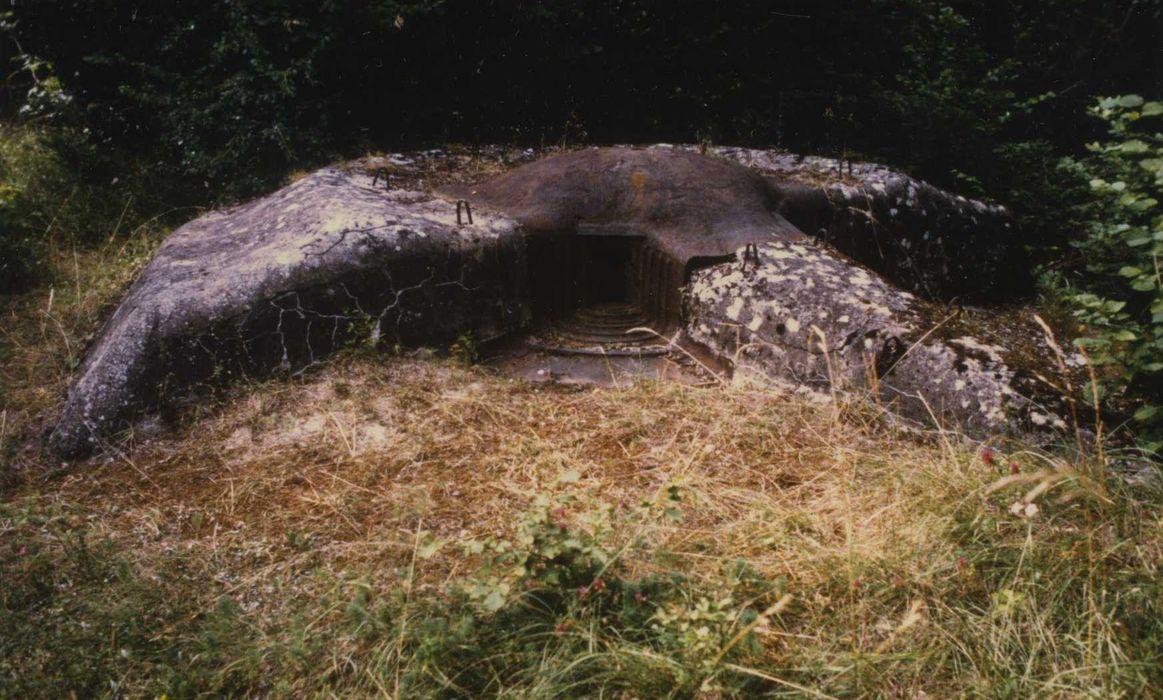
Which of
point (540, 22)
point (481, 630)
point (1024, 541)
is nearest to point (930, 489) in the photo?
point (1024, 541)

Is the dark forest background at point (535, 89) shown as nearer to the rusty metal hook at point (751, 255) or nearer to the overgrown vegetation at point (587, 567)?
the rusty metal hook at point (751, 255)

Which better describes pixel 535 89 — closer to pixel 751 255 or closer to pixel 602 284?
pixel 602 284

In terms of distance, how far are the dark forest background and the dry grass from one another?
2803mm

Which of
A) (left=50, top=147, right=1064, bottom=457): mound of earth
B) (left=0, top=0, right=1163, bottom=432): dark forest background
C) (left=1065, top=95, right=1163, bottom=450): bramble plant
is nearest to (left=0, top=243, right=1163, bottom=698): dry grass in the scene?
(left=50, top=147, right=1064, bottom=457): mound of earth

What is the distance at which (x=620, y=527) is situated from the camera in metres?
2.44

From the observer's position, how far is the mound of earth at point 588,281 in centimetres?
323

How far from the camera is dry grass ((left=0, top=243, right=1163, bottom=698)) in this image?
77.0 inches

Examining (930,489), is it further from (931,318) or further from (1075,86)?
(1075,86)

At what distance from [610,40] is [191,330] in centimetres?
467

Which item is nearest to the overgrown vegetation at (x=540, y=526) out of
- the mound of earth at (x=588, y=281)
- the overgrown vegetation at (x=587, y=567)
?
the overgrown vegetation at (x=587, y=567)

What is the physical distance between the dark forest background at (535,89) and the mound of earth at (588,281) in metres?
1.38

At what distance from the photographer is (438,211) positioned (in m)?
4.18

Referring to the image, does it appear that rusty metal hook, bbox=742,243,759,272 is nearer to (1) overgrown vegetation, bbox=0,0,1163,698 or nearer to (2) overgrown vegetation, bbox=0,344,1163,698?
(1) overgrown vegetation, bbox=0,0,1163,698

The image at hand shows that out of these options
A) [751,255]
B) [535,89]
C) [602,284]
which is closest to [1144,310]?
[751,255]
